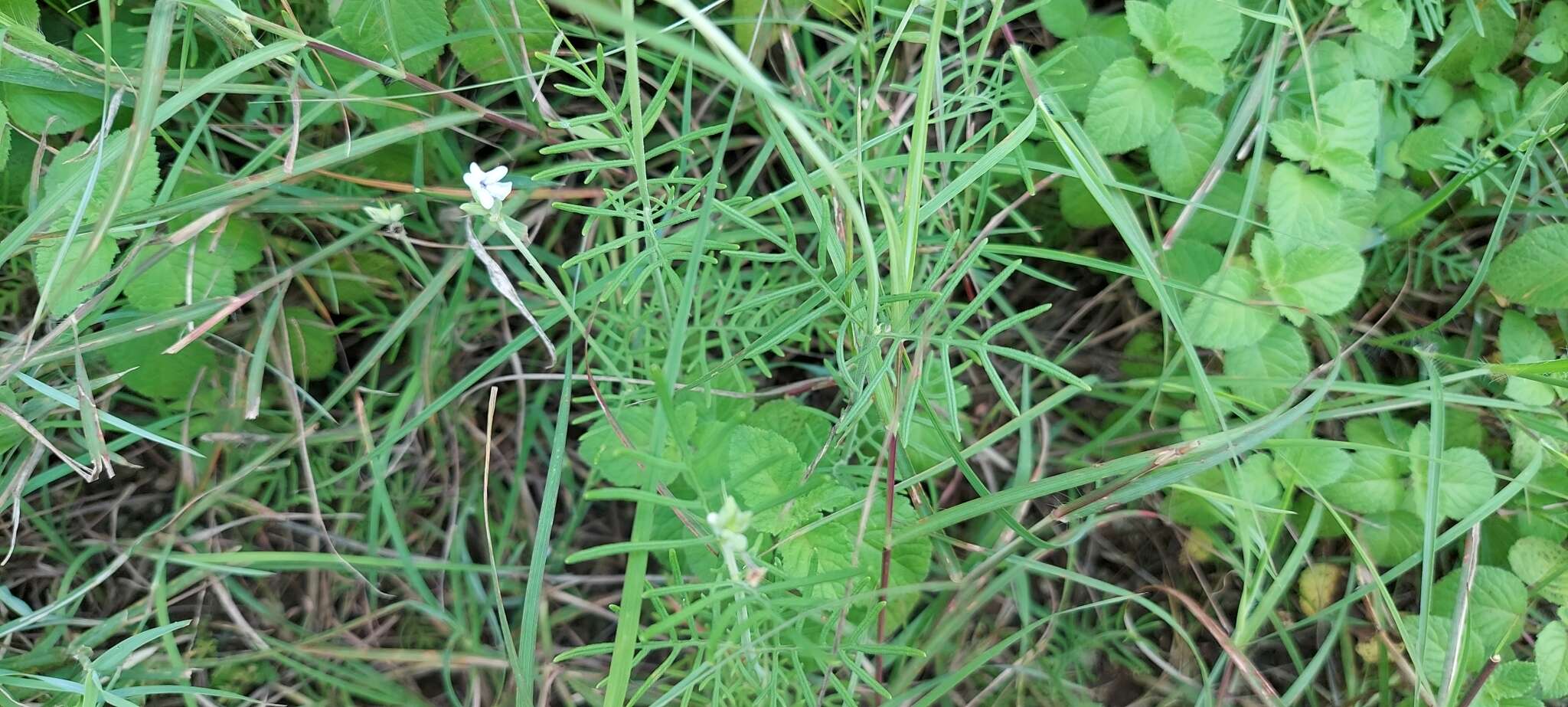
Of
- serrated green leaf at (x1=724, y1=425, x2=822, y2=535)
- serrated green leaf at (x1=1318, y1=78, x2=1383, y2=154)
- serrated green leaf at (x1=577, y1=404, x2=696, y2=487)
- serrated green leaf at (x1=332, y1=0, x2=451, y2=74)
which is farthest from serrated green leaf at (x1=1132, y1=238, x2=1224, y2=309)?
serrated green leaf at (x1=332, y1=0, x2=451, y2=74)

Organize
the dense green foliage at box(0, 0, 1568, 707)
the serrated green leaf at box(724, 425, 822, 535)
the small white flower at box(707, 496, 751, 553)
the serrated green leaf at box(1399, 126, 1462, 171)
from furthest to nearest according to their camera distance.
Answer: the serrated green leaf at box(1399, 126, 1462, 171) < the dense green foliage at box(0, 0, 1568, 707) < the serrated green leaf at box(724, 425, 822, 535) < the small white flower at box(707, 496, 751, 553)

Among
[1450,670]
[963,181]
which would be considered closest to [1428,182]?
[1450,670]

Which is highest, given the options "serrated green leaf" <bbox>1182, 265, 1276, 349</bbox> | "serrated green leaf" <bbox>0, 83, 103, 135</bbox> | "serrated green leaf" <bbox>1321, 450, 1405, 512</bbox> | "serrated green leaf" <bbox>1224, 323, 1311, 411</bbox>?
"serrated green leaf" <bbox>0, 83, 103, 135</bbox>

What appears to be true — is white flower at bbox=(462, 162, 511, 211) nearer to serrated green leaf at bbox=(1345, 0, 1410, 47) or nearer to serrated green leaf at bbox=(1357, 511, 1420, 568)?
serrated green leaf at bbox=(1345, 0, 1410, 47)

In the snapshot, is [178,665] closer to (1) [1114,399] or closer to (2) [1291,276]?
(1) [1114,399]

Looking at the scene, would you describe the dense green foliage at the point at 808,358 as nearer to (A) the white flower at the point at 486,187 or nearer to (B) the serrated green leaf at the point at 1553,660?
(B) the serrated green leaf at the point at 1553,660

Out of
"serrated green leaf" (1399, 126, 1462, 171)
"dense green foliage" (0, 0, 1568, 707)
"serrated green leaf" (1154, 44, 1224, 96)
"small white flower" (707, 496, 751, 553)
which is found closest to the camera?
"small white flower" (707, 496, 751, 553)

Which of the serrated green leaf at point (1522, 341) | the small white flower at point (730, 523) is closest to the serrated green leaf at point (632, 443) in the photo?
the small white flower at point (730, 523)
